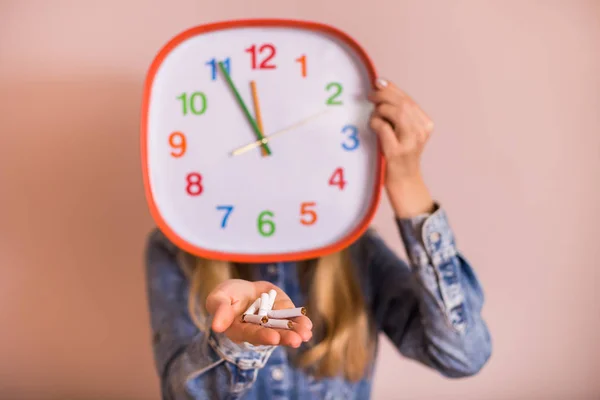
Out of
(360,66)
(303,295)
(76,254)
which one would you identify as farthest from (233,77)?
(76,254)

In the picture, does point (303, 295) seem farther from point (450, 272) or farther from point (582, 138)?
point (582, 138)

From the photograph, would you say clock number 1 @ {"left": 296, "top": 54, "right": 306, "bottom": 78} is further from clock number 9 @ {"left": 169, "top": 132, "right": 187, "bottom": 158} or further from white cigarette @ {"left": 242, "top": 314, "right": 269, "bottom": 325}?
white cigarette @ {"left": 242, "top": 314, "right": 269, "bottom": 325}

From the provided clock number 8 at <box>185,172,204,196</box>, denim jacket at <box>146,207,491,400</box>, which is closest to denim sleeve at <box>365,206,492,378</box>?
denim jacket at <box>146,207,491,400</box>

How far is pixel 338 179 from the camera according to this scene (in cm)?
54

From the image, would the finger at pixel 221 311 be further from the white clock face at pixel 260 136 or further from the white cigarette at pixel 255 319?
the white clock face at pixel 260 136

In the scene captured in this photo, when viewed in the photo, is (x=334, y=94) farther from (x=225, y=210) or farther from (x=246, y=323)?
(x=246, y=323)

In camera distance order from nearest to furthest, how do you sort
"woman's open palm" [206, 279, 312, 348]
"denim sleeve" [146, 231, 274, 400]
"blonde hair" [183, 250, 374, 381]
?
"woman's open palm" [206, 279, 312, 348] < "denim sleeve" [146, 231, 274, 400] < "blonde hair" [183, 250, 374, 381]

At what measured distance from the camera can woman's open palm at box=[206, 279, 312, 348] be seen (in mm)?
292

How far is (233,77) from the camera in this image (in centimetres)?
54

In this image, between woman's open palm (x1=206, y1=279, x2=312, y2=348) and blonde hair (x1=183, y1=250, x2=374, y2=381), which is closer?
woman's open palm (x1=206, y1=279, x2=312, y2=348)

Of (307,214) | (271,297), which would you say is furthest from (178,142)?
(271,297)

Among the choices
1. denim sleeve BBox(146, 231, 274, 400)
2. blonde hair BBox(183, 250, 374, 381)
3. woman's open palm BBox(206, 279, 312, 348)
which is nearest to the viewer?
woman's open palm BBox(206, 279, 312, 348)

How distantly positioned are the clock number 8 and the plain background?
0.69 feet

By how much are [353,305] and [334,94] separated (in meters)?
0.25
